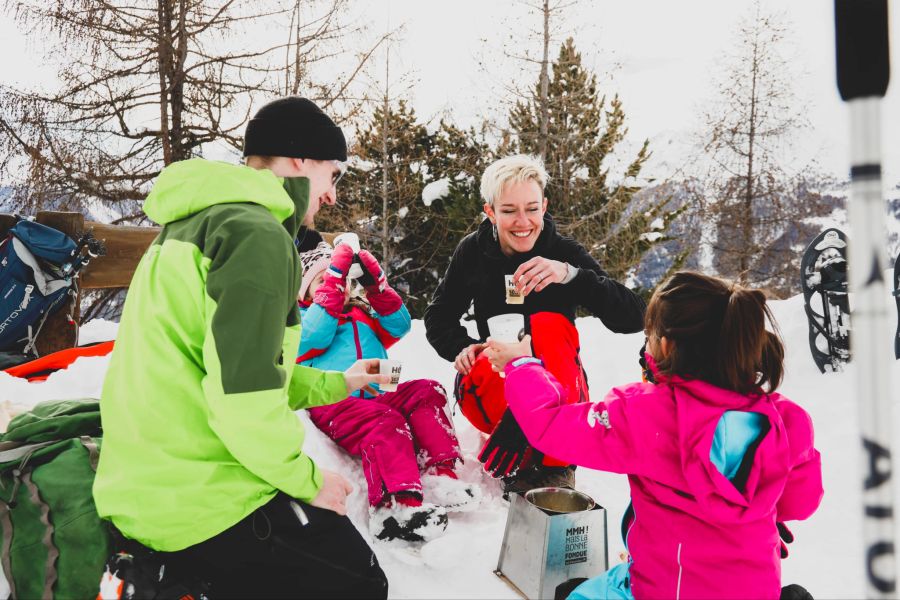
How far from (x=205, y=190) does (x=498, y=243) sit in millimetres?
1967

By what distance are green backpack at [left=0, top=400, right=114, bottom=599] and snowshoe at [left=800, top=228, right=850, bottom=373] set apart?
5.51 meters

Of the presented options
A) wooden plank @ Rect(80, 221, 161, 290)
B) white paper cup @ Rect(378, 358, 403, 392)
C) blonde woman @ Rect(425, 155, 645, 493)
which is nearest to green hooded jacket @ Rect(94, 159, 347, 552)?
white paper cup @ Rect(378, 358, 403, 392)

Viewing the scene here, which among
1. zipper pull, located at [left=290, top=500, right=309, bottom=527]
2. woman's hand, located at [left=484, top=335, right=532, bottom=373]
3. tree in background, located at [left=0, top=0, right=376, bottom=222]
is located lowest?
zipper pull, located at [left=290, top=500, right=309, bottom=527]

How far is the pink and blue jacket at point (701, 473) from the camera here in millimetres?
1560

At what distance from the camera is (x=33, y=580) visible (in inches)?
65.9

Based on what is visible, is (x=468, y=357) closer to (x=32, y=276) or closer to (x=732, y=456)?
(x=732, y=456)

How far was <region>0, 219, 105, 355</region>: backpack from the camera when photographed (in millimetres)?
4488

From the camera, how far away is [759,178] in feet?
59.7

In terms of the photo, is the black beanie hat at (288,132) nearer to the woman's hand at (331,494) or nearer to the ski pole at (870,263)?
the woman's hand at (331,494)

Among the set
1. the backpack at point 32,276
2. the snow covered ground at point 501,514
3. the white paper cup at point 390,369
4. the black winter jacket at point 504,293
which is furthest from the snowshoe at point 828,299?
the backpack at point 32,276

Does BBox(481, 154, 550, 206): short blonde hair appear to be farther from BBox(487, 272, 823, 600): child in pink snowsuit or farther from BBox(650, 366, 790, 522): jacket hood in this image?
BBox(650, 366, 790, 522): jacket hood

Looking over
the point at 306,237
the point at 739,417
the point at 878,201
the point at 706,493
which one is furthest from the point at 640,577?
the point at 306,237

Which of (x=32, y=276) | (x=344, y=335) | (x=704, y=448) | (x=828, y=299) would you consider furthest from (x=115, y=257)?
(x=828, y=299)

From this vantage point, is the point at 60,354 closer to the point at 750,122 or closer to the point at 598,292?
the point at 598,292
